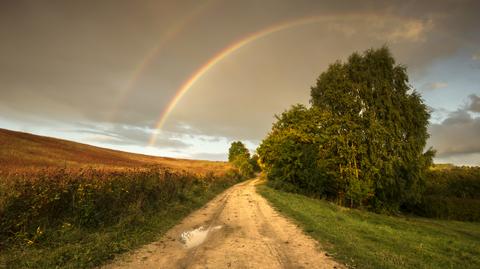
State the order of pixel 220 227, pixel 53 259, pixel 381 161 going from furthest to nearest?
pixel 381 161
pixel 220 227
pixel 53 259

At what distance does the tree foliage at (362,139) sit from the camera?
29453mm

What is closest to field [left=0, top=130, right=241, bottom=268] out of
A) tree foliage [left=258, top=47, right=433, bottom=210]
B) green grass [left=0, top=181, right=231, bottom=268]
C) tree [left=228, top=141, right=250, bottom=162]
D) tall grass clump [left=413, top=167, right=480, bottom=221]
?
green grass [left=0, top=181, right=231, bottom=268]

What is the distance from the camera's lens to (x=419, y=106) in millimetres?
32750

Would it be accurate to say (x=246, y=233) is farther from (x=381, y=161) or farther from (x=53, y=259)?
(x=381, y=161)

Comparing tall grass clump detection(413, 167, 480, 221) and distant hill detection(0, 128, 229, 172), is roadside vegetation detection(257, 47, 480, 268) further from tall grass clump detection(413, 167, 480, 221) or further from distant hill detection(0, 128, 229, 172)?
distant hill detection(0, 128, 229, 172)

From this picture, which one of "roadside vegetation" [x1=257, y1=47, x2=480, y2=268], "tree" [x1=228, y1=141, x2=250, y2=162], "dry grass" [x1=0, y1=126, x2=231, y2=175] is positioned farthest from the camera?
"tree" [x1=228, y1=141, x2=250, y2=162]

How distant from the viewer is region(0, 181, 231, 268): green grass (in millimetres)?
6836

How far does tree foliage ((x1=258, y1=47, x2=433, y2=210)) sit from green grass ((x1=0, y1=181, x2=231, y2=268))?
2285 centimetres

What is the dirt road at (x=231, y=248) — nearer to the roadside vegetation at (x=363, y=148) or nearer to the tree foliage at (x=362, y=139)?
the roadside vegetation at (x=363, y=148)

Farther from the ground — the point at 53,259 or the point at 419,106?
the point at 419,106

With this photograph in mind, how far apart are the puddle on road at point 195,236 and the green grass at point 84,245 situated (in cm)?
94

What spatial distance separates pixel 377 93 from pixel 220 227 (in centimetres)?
2627

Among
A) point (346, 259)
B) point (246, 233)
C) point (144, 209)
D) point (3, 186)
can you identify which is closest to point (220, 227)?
point (246, 233)

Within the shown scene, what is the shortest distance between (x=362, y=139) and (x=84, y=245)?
27.7 m
